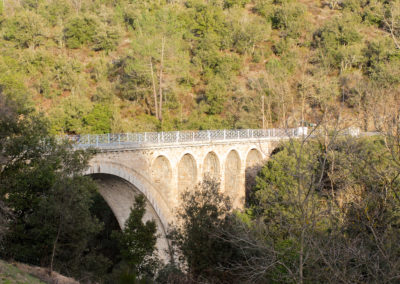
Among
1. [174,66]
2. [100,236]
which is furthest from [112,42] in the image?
[100,236]

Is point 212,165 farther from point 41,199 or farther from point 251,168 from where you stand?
point 41,199

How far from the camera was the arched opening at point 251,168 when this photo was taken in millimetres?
27688

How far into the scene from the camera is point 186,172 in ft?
75.4

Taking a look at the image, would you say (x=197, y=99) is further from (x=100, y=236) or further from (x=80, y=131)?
(x=100, y=236)

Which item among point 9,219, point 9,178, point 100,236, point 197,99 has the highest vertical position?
point 197,99

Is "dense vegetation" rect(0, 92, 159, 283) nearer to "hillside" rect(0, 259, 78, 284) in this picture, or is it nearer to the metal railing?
"hillside" rect(0, 259, 78, 284)

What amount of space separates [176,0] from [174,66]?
1184 inches

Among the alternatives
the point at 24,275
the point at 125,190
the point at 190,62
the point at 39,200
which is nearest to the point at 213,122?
the point at 190,62

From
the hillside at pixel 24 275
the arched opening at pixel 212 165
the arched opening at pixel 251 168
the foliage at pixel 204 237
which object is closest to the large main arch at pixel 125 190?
the foliage at pixel 204 237

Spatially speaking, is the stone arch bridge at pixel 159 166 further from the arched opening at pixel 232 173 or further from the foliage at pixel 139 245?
the foliage at pixel 139 245

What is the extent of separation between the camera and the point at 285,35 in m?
55.8

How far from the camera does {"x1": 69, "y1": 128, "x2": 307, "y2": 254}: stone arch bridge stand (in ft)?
57.5

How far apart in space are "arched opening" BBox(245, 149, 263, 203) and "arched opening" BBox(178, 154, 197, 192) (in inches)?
227

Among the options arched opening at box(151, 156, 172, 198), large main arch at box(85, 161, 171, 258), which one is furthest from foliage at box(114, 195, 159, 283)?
arched opening at box(151, 156, 172, 198)
